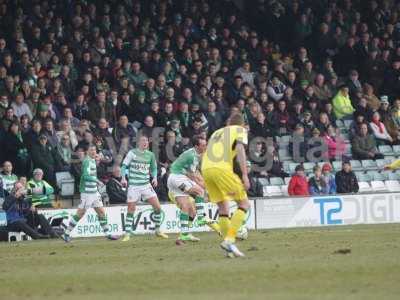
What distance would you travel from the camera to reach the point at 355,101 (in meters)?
32.9

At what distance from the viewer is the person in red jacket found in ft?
92.8

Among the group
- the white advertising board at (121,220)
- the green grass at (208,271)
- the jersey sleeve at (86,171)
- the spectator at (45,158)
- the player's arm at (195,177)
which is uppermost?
the spectator at (45,158)

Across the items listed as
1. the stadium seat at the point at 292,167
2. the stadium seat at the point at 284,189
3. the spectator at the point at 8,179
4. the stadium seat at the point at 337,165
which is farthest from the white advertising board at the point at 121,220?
the stadium seat at the point at 337,165

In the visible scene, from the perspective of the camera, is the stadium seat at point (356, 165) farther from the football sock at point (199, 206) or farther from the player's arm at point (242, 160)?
the player's arm at point (242, 160)

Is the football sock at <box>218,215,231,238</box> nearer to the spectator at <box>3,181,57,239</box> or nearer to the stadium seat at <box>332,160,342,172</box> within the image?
the spectator at <box>3,181,57,239</box>

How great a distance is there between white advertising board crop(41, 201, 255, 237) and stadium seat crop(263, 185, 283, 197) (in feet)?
6.78

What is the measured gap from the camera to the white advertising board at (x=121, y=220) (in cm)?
2590

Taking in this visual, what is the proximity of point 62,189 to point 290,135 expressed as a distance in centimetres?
736

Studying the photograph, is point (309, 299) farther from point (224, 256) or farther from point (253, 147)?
point (253, 147)

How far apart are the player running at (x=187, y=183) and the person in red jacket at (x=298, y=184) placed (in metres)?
6.83

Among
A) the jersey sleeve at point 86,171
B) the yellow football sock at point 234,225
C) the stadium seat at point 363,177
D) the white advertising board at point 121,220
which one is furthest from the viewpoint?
the stadium seat at point 363,177

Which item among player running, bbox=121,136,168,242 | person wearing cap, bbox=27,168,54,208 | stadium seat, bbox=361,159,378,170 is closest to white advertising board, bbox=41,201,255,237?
person wearing cap, bbox=27,168,54,208

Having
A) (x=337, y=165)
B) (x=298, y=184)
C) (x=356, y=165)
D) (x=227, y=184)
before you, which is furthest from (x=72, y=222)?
(x=356, y=165)

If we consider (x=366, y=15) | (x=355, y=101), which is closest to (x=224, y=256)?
(x=355, y=101)
